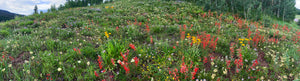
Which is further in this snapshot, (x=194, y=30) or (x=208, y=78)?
(x=194, y=30)

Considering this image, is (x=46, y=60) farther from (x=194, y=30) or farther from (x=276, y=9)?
(x=276, y=9)

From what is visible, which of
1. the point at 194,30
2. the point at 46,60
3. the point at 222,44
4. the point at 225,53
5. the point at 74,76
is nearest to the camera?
the point at 74,76

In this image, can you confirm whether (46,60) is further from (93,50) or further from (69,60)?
(93,50)

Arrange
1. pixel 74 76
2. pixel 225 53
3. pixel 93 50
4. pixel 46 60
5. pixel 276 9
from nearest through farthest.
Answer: pixel 74 76, pixel 46 60, pixel 93 50, pixel 225 53, pixel 276 9

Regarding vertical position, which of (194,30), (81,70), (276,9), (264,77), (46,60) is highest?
(276,9)

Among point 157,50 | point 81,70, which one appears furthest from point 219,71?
point 81,70

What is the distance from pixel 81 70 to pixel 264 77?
184 inches

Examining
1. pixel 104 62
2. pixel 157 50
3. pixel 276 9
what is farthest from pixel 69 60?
pixel 276 9

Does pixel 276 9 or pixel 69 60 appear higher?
pixel 276 9

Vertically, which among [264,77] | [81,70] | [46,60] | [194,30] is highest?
[194,30]

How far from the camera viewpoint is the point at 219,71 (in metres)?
3.87

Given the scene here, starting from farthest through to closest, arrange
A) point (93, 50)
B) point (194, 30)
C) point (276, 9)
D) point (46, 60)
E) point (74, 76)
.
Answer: point (276, 9), point (194, 30), point (93, 50), point (46, 60), point (74, 76)

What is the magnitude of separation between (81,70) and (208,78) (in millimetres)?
3123

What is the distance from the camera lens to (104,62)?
3.84 metres
